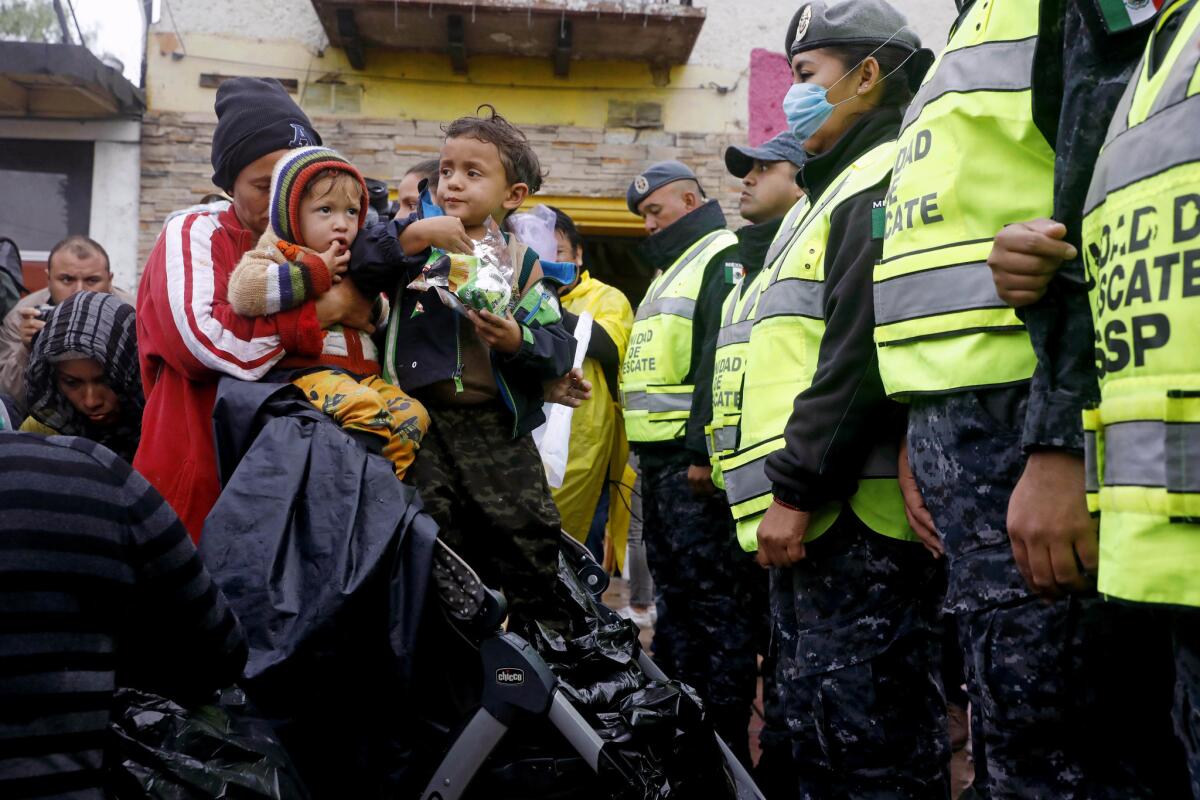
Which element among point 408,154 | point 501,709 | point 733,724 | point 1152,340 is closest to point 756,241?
point 733,724

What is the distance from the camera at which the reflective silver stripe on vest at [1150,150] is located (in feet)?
4.30

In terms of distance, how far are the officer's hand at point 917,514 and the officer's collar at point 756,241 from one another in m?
2.04

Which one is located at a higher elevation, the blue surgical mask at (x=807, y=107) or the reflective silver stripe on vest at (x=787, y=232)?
the blue surgical mask at (x=807, y=107)

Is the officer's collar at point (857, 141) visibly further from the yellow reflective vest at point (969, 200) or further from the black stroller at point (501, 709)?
the black stroller at point (501, 709)

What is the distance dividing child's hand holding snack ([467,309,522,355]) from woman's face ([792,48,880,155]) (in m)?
1.00

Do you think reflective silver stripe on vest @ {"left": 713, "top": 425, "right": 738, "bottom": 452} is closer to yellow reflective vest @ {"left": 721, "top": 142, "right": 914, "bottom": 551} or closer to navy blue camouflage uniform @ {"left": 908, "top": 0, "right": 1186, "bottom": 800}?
yellow reflective vest @ {"left": 721, "top": 142, "right": 914, "bottom": 551}

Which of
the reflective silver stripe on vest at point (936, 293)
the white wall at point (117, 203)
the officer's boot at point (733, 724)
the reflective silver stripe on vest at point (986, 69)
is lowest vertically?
the officer's boot at point (733, 724)

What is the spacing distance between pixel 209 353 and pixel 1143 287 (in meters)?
2.26

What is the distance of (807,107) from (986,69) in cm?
113

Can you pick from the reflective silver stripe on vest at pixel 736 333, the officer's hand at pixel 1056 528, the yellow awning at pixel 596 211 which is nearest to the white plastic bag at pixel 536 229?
the reflective silver stripe on vest at pixel 736 333

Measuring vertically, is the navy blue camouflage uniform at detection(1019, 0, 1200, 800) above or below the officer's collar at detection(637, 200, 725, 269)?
below

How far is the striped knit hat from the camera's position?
10.0 feet

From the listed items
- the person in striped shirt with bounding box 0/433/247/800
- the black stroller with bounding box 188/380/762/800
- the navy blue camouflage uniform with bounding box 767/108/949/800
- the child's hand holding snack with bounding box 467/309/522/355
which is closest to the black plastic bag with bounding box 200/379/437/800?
the black stroller with bounding box 188/380/762/800

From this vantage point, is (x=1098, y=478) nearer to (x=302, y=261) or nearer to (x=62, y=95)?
(x=302, y=261)
